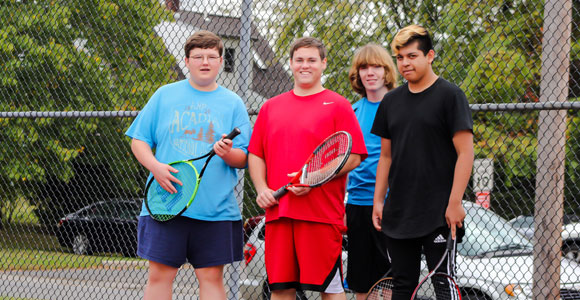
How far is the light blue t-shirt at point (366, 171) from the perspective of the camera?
12.3ft

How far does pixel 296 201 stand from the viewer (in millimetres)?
3312

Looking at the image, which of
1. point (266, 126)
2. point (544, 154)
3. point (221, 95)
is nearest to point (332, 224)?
point (266, 126)

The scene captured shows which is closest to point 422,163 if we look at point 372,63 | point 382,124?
point 382,124

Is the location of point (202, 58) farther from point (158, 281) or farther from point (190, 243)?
point (158, 281)

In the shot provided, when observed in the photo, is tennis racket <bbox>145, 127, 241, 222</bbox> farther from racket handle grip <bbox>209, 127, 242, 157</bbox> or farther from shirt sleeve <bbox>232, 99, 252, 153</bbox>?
shirt sleeve <bbox>232, 99, 252, 153</bbox>

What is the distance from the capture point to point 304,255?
3297 mm

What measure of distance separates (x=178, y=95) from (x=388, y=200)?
1.29 m

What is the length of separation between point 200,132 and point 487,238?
3402 millimetres

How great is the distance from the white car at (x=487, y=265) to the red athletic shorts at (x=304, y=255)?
5.65ft

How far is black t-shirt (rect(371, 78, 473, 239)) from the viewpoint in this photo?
3109 mm

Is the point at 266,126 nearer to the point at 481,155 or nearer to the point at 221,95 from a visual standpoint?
the point at 221,95

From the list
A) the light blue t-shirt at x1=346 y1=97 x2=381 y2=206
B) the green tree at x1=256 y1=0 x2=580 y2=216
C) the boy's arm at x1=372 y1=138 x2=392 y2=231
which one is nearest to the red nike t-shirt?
the boy's arm at x1=372 y1=138 x2=392 y2=231

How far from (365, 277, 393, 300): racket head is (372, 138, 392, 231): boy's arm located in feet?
1.04

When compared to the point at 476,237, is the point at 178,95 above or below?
above
